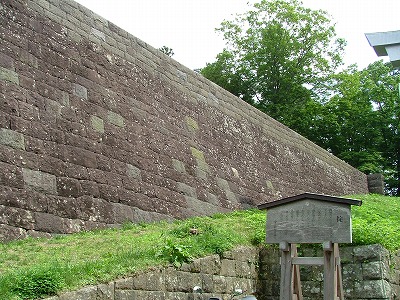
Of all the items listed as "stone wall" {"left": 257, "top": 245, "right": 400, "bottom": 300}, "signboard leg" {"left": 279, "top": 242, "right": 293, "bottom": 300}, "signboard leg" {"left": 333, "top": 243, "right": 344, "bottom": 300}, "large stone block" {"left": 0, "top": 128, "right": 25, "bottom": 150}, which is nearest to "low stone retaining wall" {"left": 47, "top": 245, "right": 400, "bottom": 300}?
"stone wall" {"left": 257, "top": 245, "right": 400, "bottom": 300}

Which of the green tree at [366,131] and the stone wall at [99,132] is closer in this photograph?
the stone wall at [99,132]

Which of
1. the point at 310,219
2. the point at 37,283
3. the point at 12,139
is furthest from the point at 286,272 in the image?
the point at 12,139

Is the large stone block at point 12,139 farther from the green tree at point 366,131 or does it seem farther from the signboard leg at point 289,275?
the green tree at point 366,131

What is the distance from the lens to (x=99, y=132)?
8680 millimetres

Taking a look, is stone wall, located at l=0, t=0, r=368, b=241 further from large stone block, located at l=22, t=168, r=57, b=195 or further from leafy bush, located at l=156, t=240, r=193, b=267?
leafy bush, located at l=156, t=240, r=193, b=267

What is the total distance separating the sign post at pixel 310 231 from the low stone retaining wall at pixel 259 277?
68 centimetres

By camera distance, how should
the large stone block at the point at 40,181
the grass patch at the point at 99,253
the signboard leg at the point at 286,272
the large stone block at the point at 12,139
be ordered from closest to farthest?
the grass patch at the point at 99,253 < the signboard leg at the point at 286,272 < the large stone block at the point at 12,139 < the large stone block at the point at 40,181

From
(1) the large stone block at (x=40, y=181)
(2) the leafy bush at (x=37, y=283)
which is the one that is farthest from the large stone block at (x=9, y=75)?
(2) the leafy bush at (x=37, y=283)

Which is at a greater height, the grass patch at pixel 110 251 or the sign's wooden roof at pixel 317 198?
the sign's wooden roof at pixel 317 198

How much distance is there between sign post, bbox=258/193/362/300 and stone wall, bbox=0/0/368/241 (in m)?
2.97

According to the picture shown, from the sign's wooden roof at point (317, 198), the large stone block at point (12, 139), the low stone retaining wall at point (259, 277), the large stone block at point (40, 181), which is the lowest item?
the low stone retaining wall at point (259, 277)

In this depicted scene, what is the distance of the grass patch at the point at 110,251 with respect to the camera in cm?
418

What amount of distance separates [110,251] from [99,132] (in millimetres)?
3331

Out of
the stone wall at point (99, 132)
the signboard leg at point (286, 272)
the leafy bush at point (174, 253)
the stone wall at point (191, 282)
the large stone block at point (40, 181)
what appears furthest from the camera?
the stone wall at point (99, 132)
